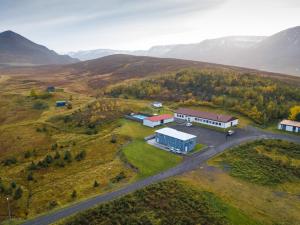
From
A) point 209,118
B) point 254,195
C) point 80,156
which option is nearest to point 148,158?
point 80,156

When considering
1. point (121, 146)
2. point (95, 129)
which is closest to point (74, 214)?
point (121, 146)

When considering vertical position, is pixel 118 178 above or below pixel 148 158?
below

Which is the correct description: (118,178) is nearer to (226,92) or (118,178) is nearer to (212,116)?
(212,116)

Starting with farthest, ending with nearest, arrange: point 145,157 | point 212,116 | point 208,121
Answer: point 212,116 < point 208,121 < point 145,157

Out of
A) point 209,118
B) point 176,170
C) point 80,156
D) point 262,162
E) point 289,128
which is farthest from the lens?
point 209,118

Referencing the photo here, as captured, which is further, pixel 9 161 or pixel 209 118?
pixel 209 118

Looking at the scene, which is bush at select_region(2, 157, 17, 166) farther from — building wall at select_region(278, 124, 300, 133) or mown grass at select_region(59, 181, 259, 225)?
building wall at select_region(278, 124, 300, 133)

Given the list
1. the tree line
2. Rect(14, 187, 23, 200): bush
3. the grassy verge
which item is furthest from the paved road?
the tree line
